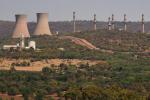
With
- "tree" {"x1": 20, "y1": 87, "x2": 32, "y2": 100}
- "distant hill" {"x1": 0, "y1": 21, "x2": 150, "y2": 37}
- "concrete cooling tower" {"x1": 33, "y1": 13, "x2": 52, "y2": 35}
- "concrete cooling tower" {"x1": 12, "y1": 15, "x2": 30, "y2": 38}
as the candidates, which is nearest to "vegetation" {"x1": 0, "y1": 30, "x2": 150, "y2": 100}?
"tree" {"x1": 20, "y1": 87, "x2": 32, "y2": 100}

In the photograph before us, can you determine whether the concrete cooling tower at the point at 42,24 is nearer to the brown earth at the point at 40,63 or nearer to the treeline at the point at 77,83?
the brown earth at the point at 40,63

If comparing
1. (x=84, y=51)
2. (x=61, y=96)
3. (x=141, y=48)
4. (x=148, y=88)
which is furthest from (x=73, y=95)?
(x=141, y=48)

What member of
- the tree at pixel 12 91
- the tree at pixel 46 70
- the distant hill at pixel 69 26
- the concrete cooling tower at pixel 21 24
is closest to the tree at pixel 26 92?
the tree at pixel 12 91

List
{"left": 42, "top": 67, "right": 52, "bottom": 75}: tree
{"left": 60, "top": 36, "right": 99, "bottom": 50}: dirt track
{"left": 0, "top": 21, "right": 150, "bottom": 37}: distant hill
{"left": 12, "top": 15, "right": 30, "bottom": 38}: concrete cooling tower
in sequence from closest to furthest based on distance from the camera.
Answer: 1. {"left": 42, "top": 67, "right": 52, "bottom": 75}: tree
2. {"left": 60, "top": 36, "right": 99, "bottom": 50}: dirt track
3. {"left": 12, "top": 15, "right": 30, "bottom": 38}: concrete cooling tower
4. {"left": 0, "top": 21, "right": 150, "bottom": 37}: distant hill

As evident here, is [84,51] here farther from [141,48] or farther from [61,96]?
[61,96]

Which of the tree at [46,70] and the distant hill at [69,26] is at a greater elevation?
the tree at [46,70]

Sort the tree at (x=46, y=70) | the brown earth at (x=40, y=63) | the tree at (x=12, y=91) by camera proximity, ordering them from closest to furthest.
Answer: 1. the tree at (x=12, y=91)
2. the tree at (x=46, y=70)
3. the brown earth at (x=40, y=63)

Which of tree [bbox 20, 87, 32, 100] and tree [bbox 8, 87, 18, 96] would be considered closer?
tree [bbox 20, 87, 32, 100]

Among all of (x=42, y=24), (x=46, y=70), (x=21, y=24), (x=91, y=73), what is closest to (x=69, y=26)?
(x=42, y=24)

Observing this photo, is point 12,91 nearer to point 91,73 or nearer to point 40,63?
point 91,73

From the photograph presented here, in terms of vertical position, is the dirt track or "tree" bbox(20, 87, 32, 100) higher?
"tree" bbox(20, 87, 32, 100)

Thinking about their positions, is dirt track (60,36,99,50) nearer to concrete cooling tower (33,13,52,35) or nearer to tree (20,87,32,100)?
concrete cooling tower (33,13,52,35)
